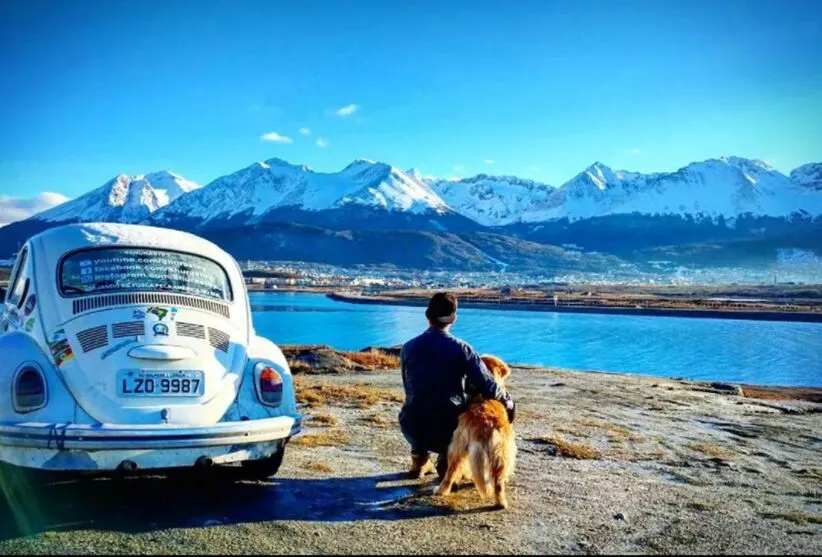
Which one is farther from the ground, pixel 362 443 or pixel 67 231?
pixel 67 231

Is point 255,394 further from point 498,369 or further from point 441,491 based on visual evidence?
point 498,369

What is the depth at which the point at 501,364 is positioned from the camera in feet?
22.6

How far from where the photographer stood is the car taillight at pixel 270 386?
6.06 m

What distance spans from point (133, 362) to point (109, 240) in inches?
61.7

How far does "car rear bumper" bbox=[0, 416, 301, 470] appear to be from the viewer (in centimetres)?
498

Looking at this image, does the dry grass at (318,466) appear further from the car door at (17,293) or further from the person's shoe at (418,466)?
the car door at (17,293)

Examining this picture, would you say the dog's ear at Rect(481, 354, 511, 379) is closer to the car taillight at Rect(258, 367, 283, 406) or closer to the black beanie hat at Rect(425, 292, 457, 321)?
the black beanie hat at Rect(425, 292, 457, 321)

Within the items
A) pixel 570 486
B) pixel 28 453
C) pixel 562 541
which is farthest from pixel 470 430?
pixel 28 453

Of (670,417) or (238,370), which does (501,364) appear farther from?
(670,417)

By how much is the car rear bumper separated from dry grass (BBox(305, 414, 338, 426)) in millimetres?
5075

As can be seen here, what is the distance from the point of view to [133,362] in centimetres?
548

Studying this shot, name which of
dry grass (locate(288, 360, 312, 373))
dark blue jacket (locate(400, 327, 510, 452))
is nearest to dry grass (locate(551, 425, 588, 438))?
dark blue jacket (locate(400, 327, 510, 452))

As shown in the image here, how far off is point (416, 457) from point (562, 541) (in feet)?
6.92

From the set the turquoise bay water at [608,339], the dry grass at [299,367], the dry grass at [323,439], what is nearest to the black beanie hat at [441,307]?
the dry grass at [323,439]
